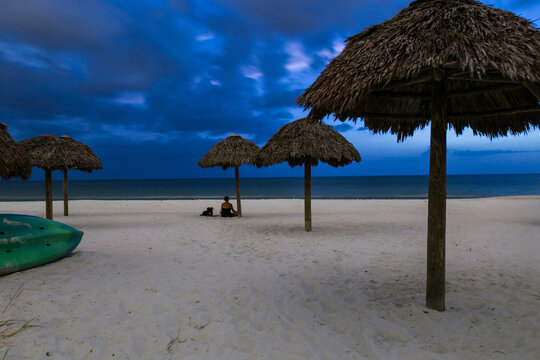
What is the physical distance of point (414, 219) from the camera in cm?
1228

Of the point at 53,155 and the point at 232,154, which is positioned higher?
the point at 232,154

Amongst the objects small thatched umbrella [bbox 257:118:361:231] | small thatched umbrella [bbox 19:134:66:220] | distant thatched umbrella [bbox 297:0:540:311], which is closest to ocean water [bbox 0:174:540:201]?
small thatched umbrella [bbox 19:134:66:220]

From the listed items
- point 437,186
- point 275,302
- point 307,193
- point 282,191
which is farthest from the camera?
point 282,191

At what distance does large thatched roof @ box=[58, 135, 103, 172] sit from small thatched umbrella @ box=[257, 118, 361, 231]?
6168 mm

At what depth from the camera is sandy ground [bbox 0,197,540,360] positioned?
317cm

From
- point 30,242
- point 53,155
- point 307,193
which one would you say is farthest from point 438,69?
point 53,155

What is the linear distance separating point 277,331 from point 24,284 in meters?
3.66

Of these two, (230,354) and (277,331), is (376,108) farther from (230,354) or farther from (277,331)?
(230,354)

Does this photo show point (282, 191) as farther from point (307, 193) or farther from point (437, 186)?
point (437, 186)

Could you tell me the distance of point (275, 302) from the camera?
4.29 metres

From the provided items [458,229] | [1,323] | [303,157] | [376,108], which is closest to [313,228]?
[303,157]

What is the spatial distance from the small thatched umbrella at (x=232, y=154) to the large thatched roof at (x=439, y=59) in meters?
8.30

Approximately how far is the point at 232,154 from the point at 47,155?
616 cm

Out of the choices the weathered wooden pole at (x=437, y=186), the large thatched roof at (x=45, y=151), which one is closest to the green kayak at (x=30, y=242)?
the large thatched roof at (x=45, y=151)
